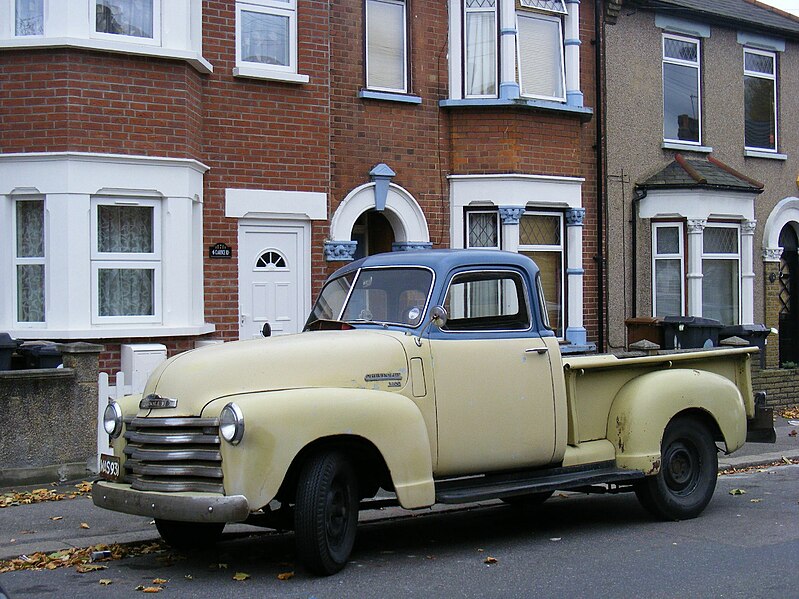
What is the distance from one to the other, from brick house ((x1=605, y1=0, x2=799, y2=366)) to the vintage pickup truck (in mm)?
7437

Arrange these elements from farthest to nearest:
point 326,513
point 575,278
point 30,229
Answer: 1. point 575,278
2. point 30,229
3. point 326,513

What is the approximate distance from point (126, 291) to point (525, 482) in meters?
5.97

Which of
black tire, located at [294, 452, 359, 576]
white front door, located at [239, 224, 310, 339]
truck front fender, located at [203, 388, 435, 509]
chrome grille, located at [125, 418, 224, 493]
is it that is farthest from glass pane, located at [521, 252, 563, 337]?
chrome grille, located at [125, 418, 224, 493]

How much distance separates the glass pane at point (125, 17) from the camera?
12.0 metres

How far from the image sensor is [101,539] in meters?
8.13

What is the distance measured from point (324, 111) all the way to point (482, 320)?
646 cm

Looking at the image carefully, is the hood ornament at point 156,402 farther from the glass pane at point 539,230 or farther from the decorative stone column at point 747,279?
the decorative stone column at point 747,279

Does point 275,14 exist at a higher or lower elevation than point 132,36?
higher

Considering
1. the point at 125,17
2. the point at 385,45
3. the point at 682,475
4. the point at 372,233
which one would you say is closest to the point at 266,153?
the point at 125,17

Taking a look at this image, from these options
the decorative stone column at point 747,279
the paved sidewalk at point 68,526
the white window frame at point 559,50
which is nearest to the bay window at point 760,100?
the decorative stone column at point 747,279

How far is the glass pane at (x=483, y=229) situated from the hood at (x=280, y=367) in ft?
26.0

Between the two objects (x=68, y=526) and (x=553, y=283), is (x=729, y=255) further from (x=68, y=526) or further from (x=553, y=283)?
(x=68, y=526)

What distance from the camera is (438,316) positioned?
7.63 m

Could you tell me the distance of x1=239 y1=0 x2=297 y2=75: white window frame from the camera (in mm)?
13250
